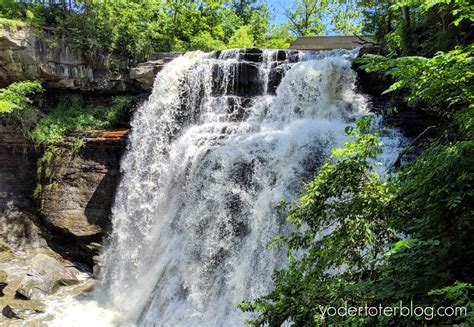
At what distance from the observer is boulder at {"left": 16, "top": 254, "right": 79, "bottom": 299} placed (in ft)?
29.1

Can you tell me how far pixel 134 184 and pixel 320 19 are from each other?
70.9 ft

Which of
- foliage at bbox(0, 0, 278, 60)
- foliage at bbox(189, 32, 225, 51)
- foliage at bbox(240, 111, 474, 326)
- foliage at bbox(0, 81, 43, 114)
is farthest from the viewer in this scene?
foliage at bbox(189, 32, 225, 51)

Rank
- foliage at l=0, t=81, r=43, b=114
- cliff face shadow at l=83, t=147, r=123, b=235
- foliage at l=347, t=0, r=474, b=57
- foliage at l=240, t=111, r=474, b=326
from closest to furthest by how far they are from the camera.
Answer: foliage at l=240, t=111, r=474, b=326, foliage at l=347, t=0, r=474, b=57, cliff face shadow at l=83, t=147, r=123, b=235, foliage at l=0, t=81, r=43, b=114

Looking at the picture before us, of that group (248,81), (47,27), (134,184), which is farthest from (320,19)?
(134,184)

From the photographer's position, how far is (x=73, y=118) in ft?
43.1

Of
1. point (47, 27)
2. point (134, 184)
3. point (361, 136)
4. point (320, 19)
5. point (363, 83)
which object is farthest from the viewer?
point (320, 19)

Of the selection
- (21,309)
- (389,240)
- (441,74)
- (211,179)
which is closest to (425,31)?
(211,179)

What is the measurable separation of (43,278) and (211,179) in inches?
198

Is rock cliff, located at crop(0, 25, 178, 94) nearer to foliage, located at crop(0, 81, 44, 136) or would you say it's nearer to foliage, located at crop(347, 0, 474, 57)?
foliage, located at crop(0, 81, 44, 136)

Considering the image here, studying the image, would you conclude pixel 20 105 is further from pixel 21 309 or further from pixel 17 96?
pixel 21 309

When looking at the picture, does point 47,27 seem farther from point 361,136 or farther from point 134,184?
point 361,136

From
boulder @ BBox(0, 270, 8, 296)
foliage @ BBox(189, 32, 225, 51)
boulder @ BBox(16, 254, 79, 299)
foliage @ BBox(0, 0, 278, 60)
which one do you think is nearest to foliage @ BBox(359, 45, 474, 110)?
boulder @ BBox(16, 254, 79, 299)

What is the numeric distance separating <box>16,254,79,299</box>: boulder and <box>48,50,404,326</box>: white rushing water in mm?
831

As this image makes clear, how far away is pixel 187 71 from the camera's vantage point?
12000 millimetres
